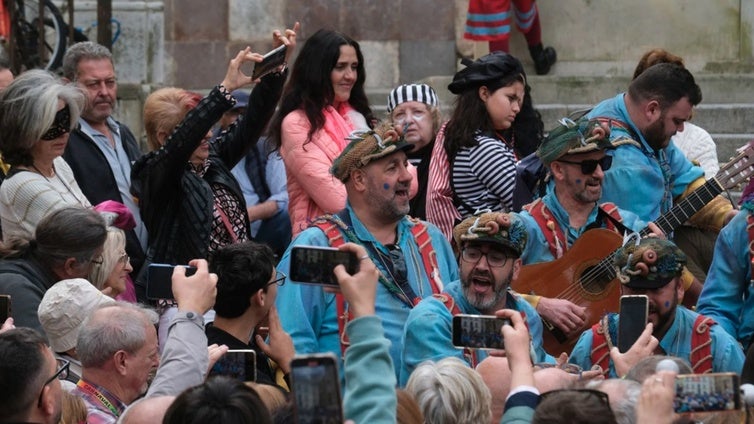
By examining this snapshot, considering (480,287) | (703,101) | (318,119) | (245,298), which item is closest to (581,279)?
(480,287)

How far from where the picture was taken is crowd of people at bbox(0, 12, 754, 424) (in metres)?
5.24

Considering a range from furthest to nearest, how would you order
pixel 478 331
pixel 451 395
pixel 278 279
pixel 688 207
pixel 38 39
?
pixel 38 39 < pixel 688 207 < pixel 278 279 < pixel 478 331 < pixel 451 395

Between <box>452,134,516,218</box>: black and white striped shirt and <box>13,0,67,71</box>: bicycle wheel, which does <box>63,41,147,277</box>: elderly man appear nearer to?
<box>452,134,516,218</box>: black and white striped shirt

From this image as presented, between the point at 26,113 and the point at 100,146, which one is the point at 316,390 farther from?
the point at 100,146

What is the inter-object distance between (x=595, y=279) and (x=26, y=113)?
267cm

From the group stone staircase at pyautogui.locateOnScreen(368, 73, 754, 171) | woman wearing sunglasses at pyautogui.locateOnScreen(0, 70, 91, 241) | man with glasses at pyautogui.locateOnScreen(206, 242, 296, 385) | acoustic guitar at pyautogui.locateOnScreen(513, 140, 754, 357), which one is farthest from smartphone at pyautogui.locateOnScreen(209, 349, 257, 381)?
stone staircase at pyautogui.locateOnScreen(368, 73, 754, 171)

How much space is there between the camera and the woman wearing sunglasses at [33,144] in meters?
7.66

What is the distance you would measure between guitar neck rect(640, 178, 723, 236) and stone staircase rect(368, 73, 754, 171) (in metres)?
3.21

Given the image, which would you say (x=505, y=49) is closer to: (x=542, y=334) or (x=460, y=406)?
(x=542, y=334)

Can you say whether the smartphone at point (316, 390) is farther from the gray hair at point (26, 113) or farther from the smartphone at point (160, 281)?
the gray hair at point (26, 113)

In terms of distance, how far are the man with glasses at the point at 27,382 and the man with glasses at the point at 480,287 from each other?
6.24ft

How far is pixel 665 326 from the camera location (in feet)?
23.5

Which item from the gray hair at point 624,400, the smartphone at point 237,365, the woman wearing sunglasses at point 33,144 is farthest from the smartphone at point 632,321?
the woman wearing sunglasses at point 33,144

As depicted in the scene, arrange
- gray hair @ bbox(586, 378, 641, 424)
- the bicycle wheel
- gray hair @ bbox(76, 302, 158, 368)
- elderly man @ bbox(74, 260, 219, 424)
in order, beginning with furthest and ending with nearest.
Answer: the bicycle wheel < gray hair @ bbox(76, 302, 158, 368) < elderly man @ bbox(74, 260, 219, 424) < gray hair @ bbox(586, 378, 641, 424)
